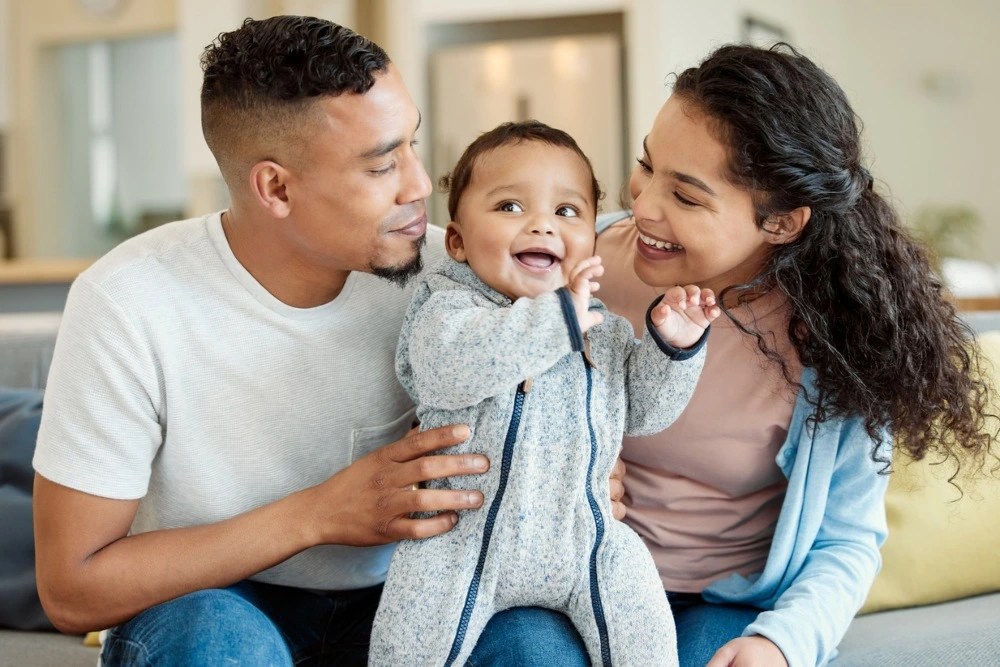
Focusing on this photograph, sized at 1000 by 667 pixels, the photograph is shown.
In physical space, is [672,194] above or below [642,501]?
above

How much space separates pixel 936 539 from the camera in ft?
5.75

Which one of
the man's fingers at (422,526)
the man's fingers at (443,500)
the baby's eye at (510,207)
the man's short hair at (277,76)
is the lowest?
the man's fingers at (422,526)

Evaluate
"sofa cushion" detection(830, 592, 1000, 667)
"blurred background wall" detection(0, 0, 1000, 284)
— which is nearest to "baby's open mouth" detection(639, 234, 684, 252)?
"sofa cushion" detection(830, 592, 1000, 667)

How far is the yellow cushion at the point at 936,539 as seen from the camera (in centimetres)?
175

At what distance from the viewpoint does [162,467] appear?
59.1 inches

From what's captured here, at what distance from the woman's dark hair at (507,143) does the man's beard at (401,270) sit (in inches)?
4.2

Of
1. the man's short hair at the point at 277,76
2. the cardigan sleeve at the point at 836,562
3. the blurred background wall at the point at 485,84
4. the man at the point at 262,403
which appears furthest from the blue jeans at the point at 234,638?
the blurred background wall at the point at 485,84

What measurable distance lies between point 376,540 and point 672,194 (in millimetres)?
640

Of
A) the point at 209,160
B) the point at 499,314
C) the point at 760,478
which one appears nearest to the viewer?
the point at 499,314

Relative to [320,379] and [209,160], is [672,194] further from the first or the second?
[209,160]

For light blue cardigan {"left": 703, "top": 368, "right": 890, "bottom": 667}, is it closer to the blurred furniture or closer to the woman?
the woman

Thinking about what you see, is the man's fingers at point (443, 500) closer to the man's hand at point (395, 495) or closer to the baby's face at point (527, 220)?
the man's hand at point (395, 495)

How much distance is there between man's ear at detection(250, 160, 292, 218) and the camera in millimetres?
1535

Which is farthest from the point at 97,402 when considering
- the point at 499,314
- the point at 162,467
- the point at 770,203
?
the point at 770,203
